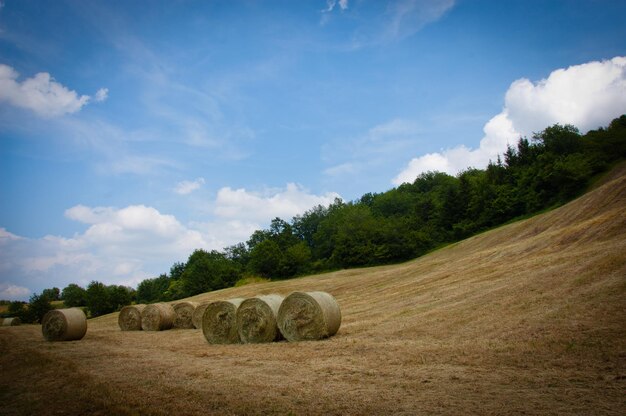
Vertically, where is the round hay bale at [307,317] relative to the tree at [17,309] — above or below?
below

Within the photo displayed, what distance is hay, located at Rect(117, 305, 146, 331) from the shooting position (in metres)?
20.7

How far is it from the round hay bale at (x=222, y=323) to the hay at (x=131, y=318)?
8.36m

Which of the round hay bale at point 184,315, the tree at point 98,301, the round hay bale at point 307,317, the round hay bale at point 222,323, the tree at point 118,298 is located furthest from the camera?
the tree at point 118,298

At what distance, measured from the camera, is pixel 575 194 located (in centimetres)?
4816

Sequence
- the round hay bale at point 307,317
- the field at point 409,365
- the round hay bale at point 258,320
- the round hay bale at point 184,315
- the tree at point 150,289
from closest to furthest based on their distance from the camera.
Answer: the field at point 409,365 < the round hay bale at point 307,317 < the round hay bale at point 258,320 < the round hay bale at point 184,315 < the tree at point 150,289

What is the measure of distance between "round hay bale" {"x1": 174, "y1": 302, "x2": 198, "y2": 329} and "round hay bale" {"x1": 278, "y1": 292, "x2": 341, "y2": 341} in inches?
362

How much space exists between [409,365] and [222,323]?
8.07 meters

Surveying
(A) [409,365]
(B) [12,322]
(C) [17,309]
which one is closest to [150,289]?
(C) [17,309]

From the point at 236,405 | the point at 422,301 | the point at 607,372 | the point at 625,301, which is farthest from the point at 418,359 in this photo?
the point at 422,301

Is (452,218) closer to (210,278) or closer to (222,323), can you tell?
(210,278)

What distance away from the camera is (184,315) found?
802 inches

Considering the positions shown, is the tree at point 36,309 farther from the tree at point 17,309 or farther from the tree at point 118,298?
the tree at point 118,298

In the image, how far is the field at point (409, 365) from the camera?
5691mm

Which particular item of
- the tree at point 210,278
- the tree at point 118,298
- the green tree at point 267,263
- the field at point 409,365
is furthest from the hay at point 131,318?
the tree at point 210,278
